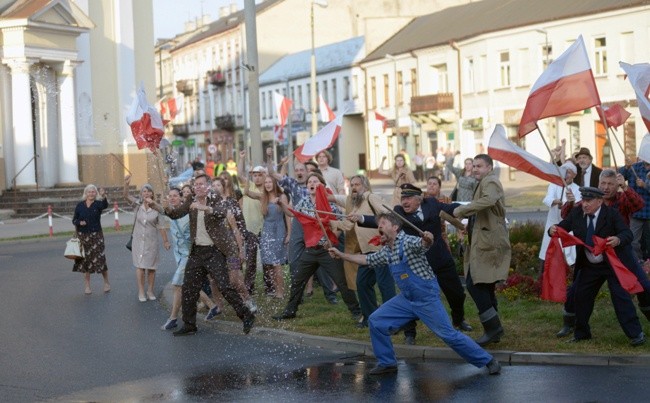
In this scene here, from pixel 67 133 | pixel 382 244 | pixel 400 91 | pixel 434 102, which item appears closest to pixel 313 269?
pixel 382 244

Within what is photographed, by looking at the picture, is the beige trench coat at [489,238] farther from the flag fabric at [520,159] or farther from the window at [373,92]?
the window at [373,92]

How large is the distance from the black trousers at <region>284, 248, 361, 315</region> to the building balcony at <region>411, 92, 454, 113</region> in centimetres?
5037

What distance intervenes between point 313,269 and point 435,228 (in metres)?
2.46

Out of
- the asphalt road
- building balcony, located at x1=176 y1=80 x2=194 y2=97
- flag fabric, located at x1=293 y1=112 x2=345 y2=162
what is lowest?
the asphalt road

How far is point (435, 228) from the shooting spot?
40.4 feet

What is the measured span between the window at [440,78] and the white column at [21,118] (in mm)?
29116

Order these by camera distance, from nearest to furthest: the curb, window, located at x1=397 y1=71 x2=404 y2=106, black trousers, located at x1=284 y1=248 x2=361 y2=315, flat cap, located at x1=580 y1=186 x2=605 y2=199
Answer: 1. the curb
2. flat cap, located at x1=580 y1=186 x2=605 y2=199
3. black trousers, located at x1=284 y1=248 x2=361 y2=315
4. window, located at x1=397 y1=71 x2=404 y2=106

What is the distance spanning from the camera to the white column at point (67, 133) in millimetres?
42875

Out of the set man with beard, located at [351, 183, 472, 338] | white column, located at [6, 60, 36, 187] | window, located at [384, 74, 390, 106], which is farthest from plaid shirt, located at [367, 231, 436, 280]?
window, located at [384, 74, 390, 106]

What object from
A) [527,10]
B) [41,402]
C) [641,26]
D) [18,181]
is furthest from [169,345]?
[527,10]

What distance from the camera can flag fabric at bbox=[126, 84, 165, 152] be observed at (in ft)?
50.8

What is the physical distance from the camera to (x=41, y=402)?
33.5 feet

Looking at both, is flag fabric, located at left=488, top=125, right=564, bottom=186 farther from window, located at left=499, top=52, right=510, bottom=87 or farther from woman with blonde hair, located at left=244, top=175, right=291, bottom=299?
window, located at left=499, top=52, right=510, bottom=87

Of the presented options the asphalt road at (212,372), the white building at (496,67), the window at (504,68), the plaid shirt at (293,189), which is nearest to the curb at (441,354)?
the asphalt road at (212,372)
